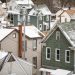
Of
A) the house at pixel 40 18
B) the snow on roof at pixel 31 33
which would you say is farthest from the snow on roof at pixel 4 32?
the house at pixel 40 18

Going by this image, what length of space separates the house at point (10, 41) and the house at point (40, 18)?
3049 cm

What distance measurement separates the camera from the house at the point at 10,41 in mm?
44500

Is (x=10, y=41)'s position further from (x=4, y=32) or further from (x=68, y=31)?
(x=68, y=31)

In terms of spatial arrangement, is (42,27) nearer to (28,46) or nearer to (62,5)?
(28,46)

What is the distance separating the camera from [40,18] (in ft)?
262

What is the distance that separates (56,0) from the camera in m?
132

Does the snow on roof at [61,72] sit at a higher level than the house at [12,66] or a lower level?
lower

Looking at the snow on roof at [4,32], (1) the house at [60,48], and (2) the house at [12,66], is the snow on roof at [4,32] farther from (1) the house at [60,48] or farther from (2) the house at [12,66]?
(2) the house at [12,66]

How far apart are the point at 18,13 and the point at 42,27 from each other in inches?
325

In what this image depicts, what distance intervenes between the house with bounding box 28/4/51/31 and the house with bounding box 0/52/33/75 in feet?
129

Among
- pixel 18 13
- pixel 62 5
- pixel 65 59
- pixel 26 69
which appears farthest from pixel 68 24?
pixel 62 5

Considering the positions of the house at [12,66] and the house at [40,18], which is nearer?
the house at [12,66]

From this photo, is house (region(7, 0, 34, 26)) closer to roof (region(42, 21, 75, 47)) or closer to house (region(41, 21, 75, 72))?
house (region(41, 21, 75, 72))

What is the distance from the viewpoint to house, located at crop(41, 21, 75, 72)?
37366 mm
